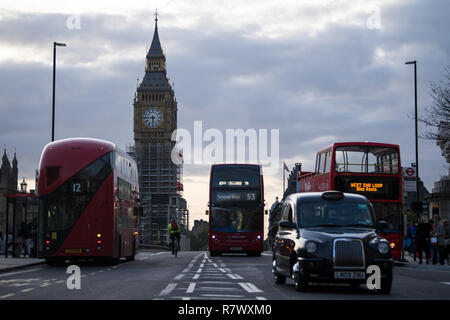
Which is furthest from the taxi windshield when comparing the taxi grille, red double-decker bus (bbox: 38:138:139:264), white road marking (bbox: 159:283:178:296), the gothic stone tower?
the gothic stone tower

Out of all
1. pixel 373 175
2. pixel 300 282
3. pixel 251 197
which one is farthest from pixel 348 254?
pixel 251 197

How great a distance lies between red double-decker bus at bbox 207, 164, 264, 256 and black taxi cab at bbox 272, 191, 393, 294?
74.6ft

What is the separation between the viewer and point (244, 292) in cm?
1448

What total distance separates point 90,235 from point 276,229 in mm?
10327

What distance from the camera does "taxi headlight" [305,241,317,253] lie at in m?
14.0

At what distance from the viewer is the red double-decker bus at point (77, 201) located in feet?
87.0

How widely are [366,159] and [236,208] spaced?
36.0 feet

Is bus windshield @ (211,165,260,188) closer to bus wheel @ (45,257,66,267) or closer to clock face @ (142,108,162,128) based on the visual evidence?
bus wheel @ (45,257,66,267)

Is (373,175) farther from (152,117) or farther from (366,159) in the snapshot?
(152,117)

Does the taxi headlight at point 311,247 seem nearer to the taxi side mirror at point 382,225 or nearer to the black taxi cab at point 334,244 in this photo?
the black taxi cab at point 334,244

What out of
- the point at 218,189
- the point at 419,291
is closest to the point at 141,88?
the point at 218,189

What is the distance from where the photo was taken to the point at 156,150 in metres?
185

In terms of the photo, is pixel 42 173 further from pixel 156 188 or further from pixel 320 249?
pixel 156 188

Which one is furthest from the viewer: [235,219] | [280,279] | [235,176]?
[235,219]
